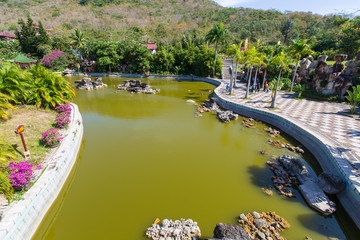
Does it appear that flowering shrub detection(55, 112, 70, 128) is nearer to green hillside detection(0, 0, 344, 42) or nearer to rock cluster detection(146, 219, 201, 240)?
rock cluster detection(146, 219, 201, 240)

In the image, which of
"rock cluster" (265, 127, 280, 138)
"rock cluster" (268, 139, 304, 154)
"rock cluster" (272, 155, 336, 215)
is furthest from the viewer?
"rock cluster" (265, 127, 280, 138)

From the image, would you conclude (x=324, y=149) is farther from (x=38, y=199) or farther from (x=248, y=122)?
(x=38, y=199)

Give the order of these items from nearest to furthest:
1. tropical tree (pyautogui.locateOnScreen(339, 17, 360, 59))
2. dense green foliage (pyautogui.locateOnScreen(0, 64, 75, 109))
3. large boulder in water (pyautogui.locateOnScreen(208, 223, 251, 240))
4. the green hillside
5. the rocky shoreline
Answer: large boulder in water (pyautogui.locateOnScreen(208, 223, 251, 240)), the rocky shoreline, dense green foliage (pyautogui.locateOnScreen(0, 64, 75, 109)), tropical tree (pyautogui.locateOnScreen(339, 17, 360, 59)), the green hillside

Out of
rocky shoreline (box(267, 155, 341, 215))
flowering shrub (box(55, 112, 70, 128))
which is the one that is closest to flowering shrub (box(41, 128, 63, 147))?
flowering shrub (box(55, 112, 70, 128))

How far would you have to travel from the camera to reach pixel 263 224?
6.57m

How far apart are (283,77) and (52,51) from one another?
4891 centimetres

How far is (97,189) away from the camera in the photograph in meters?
8.28

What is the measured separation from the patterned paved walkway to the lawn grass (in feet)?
50.3

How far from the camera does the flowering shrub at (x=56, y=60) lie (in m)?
39.2

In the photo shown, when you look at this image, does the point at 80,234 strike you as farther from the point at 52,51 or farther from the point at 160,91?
the point at 52,51

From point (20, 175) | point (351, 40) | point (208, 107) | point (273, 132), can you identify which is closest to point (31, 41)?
point (208, 107)

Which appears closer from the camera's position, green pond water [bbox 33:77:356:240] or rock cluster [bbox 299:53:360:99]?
green pond water [bbox 33:77:356:240]

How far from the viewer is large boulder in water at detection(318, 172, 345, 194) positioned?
25.1 ft

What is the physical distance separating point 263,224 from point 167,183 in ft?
14.0
